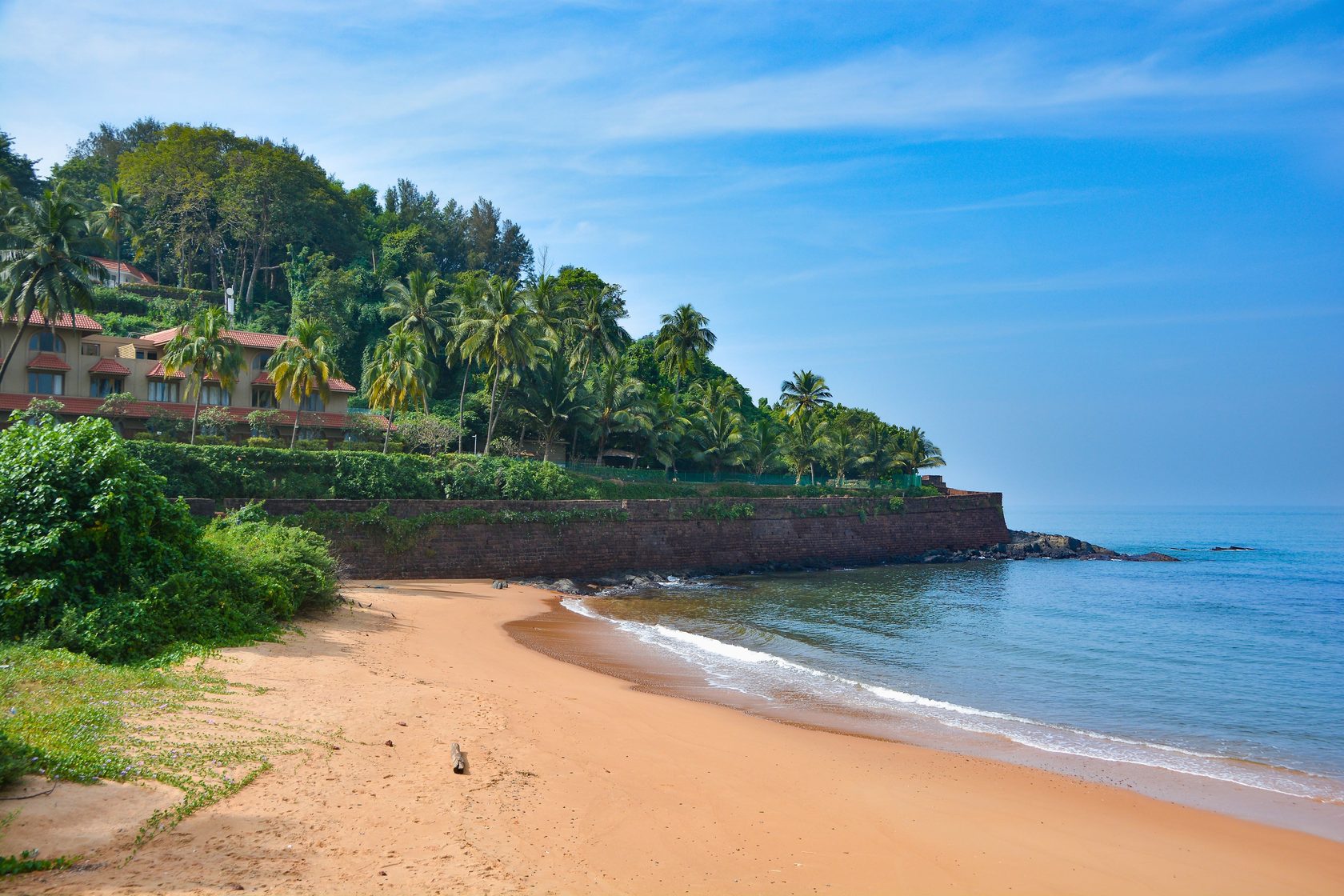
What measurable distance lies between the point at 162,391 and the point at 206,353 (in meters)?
9.85

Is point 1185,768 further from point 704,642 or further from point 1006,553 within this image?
point 1006,553

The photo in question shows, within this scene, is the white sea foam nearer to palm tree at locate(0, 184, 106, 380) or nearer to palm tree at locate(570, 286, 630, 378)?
palm tree at locate(0, 184, 106, 380)

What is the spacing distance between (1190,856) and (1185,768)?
4.00 metres

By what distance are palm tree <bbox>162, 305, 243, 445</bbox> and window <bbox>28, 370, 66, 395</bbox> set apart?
253 inches

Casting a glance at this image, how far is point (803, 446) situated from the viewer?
2478 inches

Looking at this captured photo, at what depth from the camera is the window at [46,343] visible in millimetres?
40750

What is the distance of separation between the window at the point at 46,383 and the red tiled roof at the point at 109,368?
138cm

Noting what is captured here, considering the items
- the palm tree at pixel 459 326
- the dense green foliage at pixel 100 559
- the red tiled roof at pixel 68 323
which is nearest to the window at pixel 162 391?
the red tiled roof at pixel 68 323

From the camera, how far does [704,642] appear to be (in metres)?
21.6

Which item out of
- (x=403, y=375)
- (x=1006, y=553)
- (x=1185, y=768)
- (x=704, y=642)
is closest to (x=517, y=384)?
(x=403, y=375)

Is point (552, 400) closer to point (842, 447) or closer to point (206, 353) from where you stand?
point (206, 353)

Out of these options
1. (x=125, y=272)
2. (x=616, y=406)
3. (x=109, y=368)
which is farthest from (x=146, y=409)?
(x=125, y=272)

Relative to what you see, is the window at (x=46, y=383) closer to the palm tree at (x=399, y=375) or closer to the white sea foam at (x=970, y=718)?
the palm tree at (x=399, y=375)

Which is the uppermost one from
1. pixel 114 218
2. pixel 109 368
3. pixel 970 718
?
Answer: pixel 114 218
